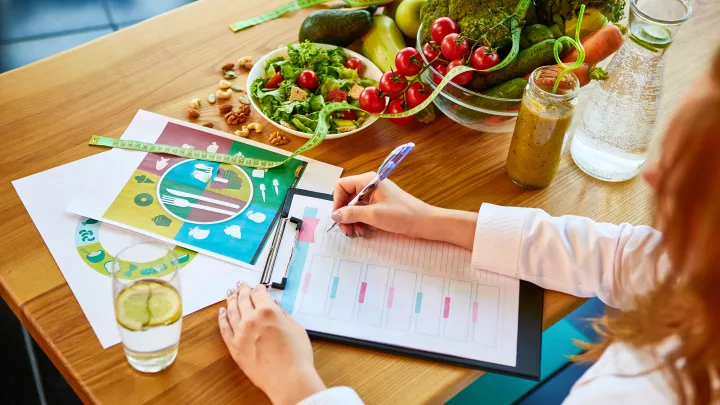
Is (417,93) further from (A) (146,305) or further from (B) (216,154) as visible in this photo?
(A) (146,305)

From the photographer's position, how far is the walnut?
1346mm

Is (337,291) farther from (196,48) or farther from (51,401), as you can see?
(51,401)

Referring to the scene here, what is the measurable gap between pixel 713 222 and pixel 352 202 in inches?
22.9

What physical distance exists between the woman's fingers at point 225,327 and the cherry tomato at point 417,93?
58 cm

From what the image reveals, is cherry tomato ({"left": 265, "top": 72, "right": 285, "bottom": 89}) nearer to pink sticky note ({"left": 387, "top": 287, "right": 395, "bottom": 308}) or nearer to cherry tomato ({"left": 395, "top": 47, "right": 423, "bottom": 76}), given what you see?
cherry tomato ({"left": 395, "top": 47, "right": 423, "bottom": 76})

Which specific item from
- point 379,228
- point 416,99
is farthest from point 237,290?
point 416,99

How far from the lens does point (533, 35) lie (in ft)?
4.39

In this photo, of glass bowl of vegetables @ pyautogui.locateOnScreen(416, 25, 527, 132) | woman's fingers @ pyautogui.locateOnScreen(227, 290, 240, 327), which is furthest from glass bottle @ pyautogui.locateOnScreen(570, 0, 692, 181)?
woman's fingers @ pyautogui.locateOnScreen(227, 290, 240, 327)

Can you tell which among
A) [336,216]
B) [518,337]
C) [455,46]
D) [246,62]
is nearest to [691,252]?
[518,337]

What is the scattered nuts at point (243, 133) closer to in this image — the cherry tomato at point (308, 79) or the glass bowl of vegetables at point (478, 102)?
the cherry tomato at point (308, 79)

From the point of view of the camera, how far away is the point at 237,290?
1.05 metres

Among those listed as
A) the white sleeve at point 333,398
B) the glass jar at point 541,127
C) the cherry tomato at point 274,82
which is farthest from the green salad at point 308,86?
the white sleeve at point 333,398

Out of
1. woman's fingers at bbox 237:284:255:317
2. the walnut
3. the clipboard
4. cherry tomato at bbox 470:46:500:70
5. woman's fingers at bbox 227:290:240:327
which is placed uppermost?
cherry tomato at bbox 470:46:500:70

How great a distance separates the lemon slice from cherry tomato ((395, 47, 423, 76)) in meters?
0.66
